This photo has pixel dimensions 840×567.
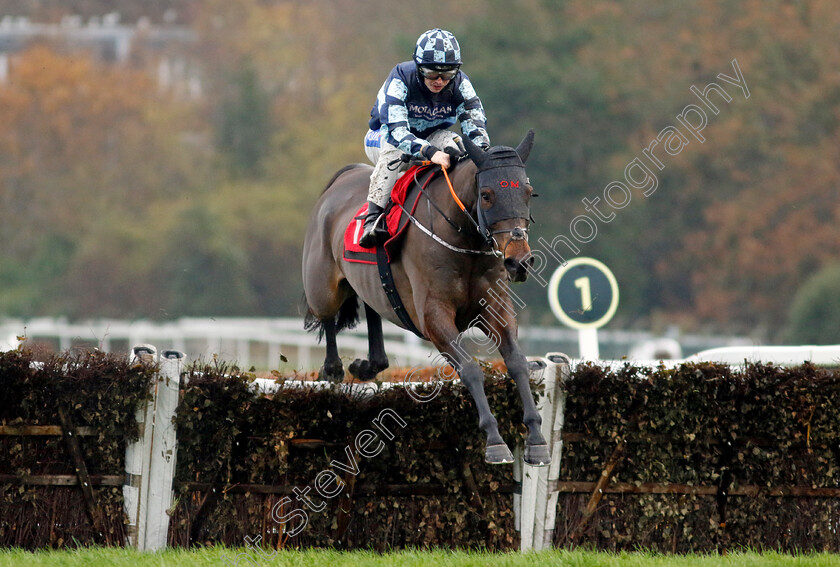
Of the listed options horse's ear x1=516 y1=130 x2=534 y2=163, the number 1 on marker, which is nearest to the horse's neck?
horse's ear x1=516 y1=130 x2=534 y2=163

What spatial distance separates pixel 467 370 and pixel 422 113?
1716 mm

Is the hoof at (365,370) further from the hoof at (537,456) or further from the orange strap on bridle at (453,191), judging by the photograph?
the hoof at (537,456)

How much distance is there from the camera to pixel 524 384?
587 centimetres

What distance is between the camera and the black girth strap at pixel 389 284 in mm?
6625

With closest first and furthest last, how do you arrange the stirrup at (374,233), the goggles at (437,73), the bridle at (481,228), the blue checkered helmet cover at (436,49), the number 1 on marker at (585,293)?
1. the bridle at (481,228)
2. the blue checkered helmet cover at (436,49)
3. the goggles at (437,73)
4. the stirrup at (374,233)
5. the number 1 on marker at (585,293)

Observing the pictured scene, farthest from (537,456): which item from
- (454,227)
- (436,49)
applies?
(436,49)

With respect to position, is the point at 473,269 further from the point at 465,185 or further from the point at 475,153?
the point at 475,153

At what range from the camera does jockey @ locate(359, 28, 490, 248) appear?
249 inches

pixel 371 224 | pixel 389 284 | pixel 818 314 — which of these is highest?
pixel 818 314

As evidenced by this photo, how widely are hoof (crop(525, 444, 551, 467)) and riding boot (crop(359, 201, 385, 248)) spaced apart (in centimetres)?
167

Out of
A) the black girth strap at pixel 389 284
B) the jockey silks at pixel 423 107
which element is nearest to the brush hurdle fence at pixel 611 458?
the black girth strap at pixel 389 284

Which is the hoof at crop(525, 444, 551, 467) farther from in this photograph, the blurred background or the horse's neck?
the blurred background

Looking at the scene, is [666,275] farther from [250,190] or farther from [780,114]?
[250,190]

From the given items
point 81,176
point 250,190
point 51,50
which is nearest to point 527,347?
point 250,190
